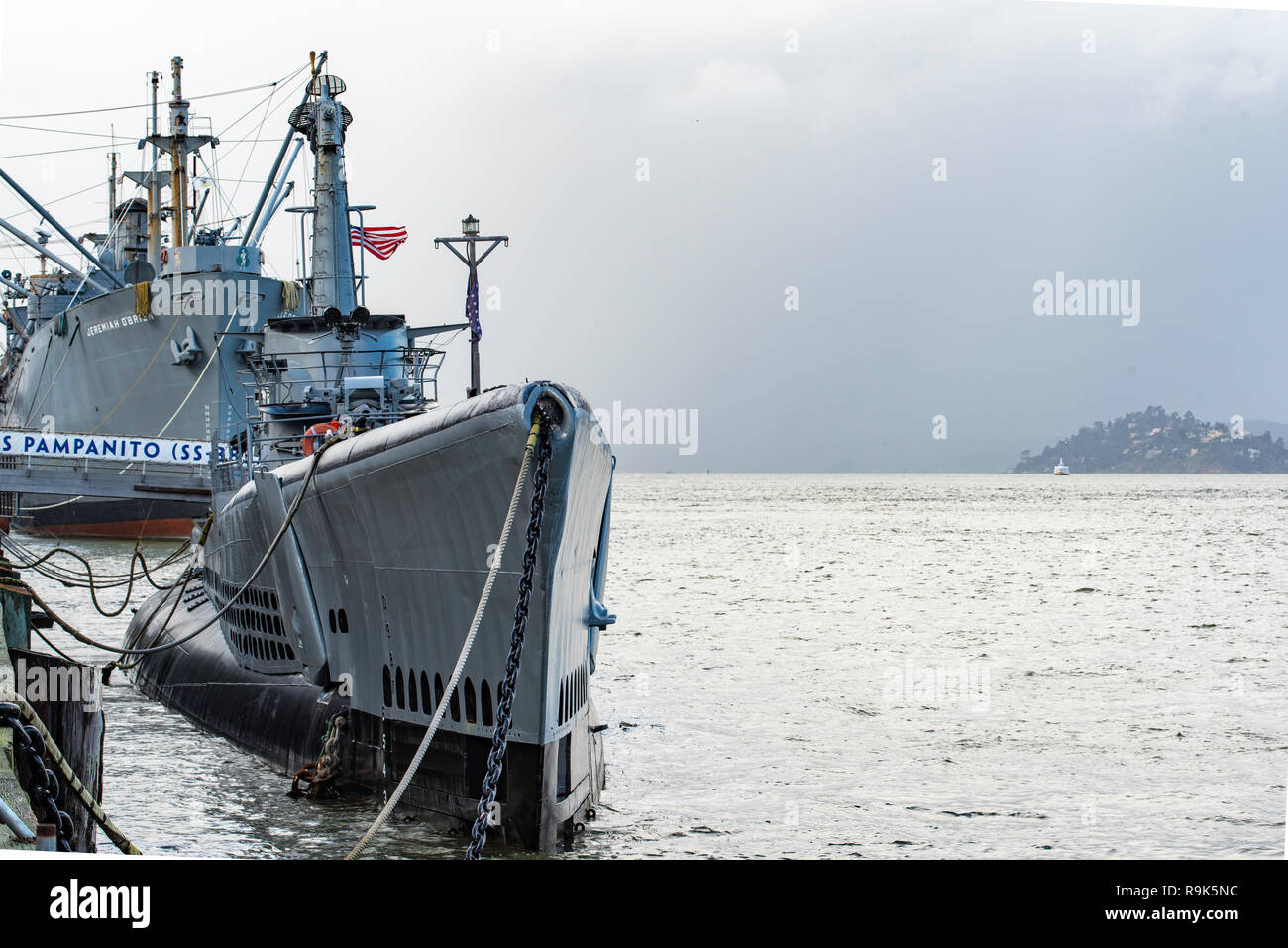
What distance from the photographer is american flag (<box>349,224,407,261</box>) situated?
20.4m

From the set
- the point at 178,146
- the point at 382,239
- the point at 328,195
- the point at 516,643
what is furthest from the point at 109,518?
the point at 516,643

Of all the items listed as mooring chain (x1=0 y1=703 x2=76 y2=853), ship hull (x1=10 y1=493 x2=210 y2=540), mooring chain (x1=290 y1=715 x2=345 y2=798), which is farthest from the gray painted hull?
mooring chain (x1=0 y1=703 x2=76 y2=853)

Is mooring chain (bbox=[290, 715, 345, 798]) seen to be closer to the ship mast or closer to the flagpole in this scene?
the flagpole

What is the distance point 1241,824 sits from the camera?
10711mm

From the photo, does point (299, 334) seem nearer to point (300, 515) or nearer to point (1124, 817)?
point (300, 515)

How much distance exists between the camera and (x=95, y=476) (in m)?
29.3

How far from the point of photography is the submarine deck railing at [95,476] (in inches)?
1076

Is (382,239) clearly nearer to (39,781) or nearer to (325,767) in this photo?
(325,767)

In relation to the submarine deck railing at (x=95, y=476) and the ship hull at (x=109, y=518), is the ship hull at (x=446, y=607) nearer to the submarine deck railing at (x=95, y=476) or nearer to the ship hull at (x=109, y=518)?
the submarine deck railing at (x=95, y=476)

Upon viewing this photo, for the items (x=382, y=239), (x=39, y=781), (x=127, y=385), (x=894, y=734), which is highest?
(x=382, y=239)

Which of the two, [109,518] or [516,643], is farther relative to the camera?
[109,518]

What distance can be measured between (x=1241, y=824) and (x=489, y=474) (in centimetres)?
794

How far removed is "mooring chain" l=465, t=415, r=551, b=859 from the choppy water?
2329 mm

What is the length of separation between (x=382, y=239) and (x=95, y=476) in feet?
44.5
